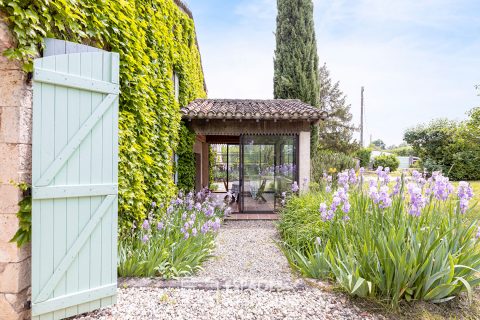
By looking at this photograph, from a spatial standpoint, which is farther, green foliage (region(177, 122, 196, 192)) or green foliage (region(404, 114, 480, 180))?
green foliage (region(404, 114, 480, 180))

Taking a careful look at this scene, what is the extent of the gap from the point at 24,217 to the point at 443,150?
20.8m

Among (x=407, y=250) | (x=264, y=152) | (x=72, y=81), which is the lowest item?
(x=407, y=250)

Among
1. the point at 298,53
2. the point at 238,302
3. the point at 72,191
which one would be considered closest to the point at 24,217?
the point at 72,191

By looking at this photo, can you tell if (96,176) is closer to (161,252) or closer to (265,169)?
(161,252)

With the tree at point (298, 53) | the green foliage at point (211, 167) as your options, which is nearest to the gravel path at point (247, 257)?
the green foliage at point (211, 167)

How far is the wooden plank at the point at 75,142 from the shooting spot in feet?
7.54

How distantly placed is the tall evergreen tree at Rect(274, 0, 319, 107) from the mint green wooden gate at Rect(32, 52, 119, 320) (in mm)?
10785

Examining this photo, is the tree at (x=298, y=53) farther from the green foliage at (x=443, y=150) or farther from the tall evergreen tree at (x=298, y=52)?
the green foliage at (x=443, y=150)

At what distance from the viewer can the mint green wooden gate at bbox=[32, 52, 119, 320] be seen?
7.49ft

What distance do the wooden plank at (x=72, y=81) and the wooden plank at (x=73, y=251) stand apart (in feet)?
3.49

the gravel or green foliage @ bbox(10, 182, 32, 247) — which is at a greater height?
green foliage @ bbox(10, 182, 32, 247)

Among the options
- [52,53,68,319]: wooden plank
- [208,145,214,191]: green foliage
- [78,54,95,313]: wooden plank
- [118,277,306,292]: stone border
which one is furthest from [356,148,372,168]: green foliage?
[52,53,68,319]: wooden plank

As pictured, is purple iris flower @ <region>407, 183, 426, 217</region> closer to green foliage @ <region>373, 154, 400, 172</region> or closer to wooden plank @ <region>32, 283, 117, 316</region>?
wooden plank @ <region>32, 283, 117, 316</region>

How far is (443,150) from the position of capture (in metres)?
17.1
